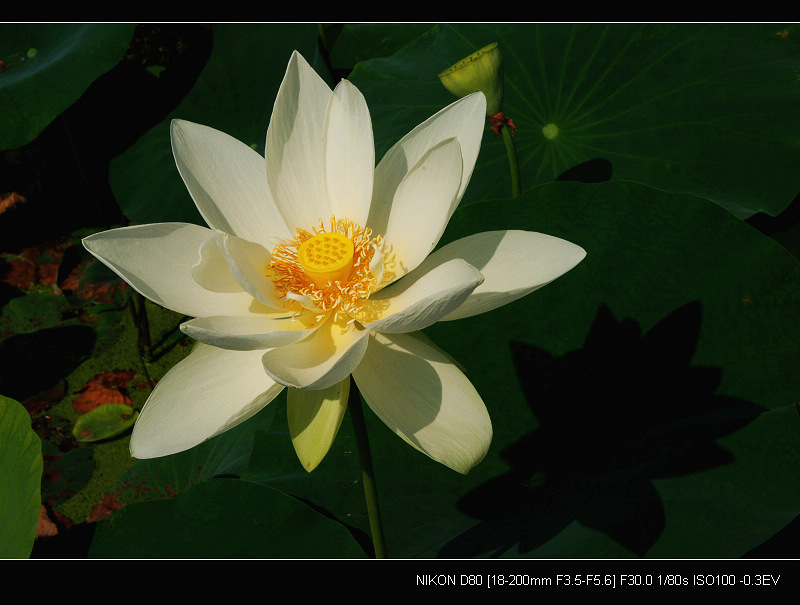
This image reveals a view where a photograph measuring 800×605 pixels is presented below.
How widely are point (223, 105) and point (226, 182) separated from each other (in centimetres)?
133

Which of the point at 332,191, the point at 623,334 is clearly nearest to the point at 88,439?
the point at 332,191

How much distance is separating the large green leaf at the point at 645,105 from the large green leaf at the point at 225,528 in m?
0.89

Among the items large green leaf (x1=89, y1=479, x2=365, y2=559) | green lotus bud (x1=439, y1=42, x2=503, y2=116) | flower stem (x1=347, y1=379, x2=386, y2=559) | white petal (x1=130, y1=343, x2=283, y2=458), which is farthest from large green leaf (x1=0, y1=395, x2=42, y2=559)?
green lotus bud (x1=439, y1=42, x2=503, y2=116)

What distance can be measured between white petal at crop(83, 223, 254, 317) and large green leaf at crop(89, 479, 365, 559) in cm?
39

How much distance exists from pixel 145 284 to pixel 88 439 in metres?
1.72

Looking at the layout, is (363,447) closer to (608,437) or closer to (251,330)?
(251,330)

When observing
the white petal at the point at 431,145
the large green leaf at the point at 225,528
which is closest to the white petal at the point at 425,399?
the white petal at the point at 431,145

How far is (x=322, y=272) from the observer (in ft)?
3.19

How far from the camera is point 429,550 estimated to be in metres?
1.16

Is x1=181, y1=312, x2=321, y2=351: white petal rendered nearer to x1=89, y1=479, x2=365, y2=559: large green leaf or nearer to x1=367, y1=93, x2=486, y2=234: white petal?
x1=367, y1=93, x2=486, y2=234: white petal

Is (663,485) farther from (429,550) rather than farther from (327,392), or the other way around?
(327,392)

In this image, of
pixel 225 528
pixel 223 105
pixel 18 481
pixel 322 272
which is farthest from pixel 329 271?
pixel 223 105

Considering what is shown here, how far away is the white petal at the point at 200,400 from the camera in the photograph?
2.88 ft

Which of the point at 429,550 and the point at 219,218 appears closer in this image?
the point at 219,218
